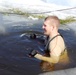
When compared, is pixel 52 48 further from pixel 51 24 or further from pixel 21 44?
pixel 21 44

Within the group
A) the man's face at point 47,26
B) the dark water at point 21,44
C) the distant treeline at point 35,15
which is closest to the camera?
the dark water at point 21,44

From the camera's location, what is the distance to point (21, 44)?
640 centimetres

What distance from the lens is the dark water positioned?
16.9ft

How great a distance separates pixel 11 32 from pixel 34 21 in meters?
1.20

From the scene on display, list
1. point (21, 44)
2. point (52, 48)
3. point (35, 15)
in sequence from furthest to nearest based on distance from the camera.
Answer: point (35, 15) → point (21, 44) → point (52, 48)

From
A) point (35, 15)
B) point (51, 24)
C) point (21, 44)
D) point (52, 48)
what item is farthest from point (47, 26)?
point (35, 15)

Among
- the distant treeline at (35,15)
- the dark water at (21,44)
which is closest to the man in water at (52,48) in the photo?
the dark water at (21,44)

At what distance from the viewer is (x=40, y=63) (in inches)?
212

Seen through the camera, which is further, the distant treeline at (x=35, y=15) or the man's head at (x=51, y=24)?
the distant treeline at (x=35, y=15)

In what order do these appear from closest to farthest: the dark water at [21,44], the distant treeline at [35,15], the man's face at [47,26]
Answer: the dark water at [21,44], the man's face at [47,26], the distant treeline at [35,15]

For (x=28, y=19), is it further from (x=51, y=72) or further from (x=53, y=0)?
(x=51, y=72)

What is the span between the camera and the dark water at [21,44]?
5160 mm

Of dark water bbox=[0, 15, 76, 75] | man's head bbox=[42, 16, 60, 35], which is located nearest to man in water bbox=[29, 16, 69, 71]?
man's head bbox=[42, 16, 60, 35]

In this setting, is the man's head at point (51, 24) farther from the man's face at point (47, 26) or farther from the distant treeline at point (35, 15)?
the distant treeline at point (35, 15)
